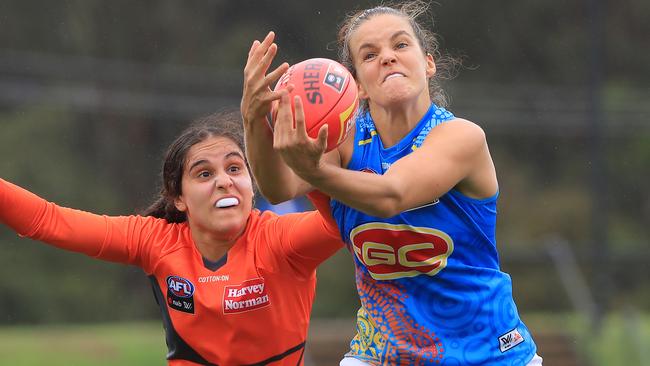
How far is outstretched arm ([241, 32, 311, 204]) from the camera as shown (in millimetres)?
3236

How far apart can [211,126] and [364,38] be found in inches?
45.0

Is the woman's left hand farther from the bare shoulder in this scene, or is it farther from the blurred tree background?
the blurred tree background

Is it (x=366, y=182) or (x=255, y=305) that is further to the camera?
(x=255, y=305)

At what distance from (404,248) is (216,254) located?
1068 mm

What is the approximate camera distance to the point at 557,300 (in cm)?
1297

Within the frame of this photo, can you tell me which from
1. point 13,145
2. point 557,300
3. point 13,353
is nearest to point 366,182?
point 13,353

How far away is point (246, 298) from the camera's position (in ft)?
14.1

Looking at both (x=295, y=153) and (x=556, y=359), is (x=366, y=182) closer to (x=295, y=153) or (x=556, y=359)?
(x=295, y=153)

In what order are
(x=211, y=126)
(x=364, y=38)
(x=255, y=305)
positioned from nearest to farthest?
(x=364, y=38)
(x=255, y=305)
(x=211, y=126)

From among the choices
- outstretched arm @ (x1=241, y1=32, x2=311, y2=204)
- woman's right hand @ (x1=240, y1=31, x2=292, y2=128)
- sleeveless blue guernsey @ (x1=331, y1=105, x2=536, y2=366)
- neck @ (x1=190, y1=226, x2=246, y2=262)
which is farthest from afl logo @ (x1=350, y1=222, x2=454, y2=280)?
neck @ (x1=190, y1=226, x2=246, y2=262)

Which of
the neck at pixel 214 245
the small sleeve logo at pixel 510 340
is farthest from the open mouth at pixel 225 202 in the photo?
the small sleeve logo at pixel 510 340

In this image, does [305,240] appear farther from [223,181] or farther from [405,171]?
[405,171]

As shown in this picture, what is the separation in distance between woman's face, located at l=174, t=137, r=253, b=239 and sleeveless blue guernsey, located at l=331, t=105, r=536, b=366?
72 centimetres

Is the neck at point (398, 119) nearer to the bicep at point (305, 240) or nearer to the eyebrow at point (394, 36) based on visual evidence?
the eyebrow at point (394, 36)
